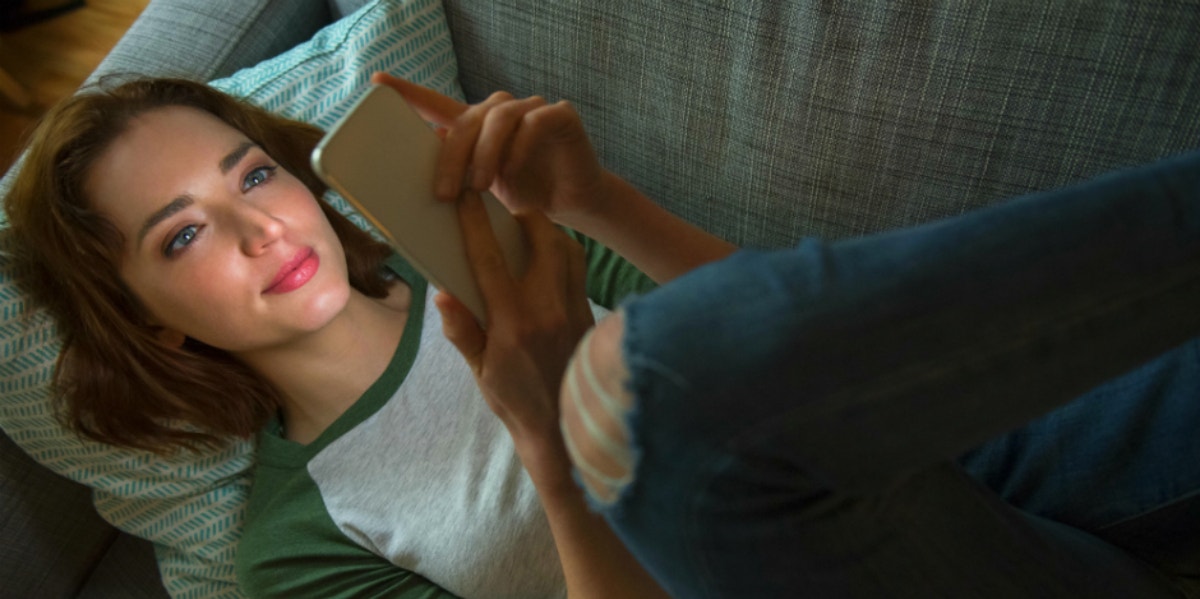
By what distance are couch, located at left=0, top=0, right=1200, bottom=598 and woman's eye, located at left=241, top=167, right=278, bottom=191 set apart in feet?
1.10

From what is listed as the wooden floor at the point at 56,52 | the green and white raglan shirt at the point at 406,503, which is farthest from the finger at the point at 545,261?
the wooden floor at the point at 56,52

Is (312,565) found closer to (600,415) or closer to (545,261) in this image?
(545,261)

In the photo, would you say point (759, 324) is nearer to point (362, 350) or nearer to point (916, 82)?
point (916, 82)

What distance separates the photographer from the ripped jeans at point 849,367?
0.37 m

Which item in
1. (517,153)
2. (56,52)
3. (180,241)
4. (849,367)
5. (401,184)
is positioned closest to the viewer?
(849,367)

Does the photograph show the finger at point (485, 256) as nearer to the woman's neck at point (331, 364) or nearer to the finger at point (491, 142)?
the finger at point (491, 142)

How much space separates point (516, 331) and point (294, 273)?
0.39 metres

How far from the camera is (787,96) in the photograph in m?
0.92

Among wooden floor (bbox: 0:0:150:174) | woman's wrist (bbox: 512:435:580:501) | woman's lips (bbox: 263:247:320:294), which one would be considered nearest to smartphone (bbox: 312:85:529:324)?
woman's wrist (bbox: 512:435:580:501)

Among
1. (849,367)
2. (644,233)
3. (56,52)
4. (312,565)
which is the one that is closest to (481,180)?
(644,233)

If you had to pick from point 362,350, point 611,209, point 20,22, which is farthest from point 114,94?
point 20,22

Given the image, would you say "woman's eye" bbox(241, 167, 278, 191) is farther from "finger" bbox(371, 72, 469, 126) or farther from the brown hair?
"finger" bbox(371, 72, 469, 126)

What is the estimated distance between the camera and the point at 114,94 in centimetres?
97

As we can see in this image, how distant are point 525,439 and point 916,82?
569 mm
